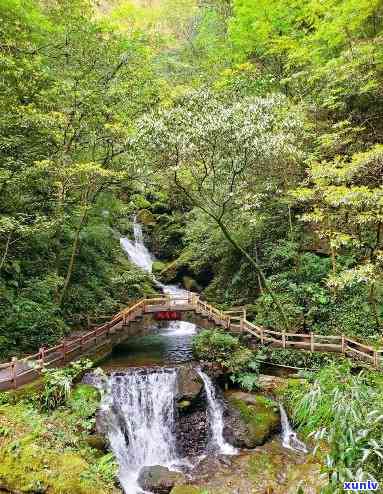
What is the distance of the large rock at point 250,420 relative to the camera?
12.2 meters

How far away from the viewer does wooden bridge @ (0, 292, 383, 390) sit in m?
11.7

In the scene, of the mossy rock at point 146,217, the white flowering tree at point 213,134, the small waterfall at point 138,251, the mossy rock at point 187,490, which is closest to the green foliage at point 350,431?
the mossy rock at point 187,490

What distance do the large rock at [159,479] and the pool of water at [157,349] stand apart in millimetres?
4577

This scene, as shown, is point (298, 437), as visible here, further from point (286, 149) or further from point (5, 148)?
point (5, 148)

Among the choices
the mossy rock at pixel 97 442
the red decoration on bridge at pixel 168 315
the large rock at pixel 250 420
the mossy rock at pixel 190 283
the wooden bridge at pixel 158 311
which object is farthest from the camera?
the mossy rock at pixel 190 283

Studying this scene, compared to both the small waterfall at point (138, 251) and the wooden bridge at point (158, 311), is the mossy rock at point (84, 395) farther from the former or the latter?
the small waterfall at point (138, 251)

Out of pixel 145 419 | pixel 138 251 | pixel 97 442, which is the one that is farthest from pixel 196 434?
pixel 138 251

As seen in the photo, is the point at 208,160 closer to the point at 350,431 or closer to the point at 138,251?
the point at 350,431

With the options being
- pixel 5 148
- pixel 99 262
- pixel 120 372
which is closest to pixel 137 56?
pixel 5 148

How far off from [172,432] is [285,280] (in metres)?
8.30

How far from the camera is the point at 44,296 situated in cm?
1555

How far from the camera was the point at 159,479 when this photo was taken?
34.8 feet

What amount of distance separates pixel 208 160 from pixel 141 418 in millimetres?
9442

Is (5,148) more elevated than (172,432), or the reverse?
(5,148)
